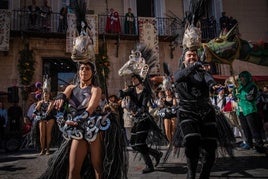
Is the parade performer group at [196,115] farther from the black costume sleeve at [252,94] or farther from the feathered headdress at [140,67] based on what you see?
the black costume sleeve at [252,94]

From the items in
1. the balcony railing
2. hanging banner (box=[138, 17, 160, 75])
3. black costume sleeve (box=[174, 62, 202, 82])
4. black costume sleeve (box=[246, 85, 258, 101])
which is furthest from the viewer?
hanging banner (box=[138, 17, 160, 75])

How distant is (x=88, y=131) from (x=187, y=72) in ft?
5.13

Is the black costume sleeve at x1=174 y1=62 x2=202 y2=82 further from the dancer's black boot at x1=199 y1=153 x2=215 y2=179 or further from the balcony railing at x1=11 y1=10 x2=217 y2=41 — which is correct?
the balcony railing at x1=11 y1=10 x2=217 y2=41

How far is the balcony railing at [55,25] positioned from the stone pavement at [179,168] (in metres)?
9.30

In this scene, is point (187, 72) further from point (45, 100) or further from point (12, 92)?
point (12, 92)

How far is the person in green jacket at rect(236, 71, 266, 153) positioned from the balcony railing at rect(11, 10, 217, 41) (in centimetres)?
809

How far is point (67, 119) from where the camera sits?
365cm

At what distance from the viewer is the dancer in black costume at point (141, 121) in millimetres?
5281

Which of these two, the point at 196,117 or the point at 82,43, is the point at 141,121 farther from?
the point at 82,43

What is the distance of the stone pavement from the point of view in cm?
489

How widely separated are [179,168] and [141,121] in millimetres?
1192

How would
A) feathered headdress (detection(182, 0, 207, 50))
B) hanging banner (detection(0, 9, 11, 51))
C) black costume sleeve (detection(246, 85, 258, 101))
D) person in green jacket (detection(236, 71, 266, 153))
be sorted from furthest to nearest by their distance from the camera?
hanging banner (detection(0, 9, 11, 51)), black costume sleeve (detection(246, 85, 258, 101)), person in green jacket (detection(236, 71, 266, 153)), feathered headdress (detection(182, 0, 207, 50))

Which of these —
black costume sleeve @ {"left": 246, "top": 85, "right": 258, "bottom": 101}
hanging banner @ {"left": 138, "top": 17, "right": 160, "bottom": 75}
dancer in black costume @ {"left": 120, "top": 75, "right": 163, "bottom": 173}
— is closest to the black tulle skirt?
dancer in black costume @ {"left": 120, "top": 75, "right": 163, "bottom": 173}

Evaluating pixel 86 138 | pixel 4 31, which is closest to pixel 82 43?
pixel 86 138
